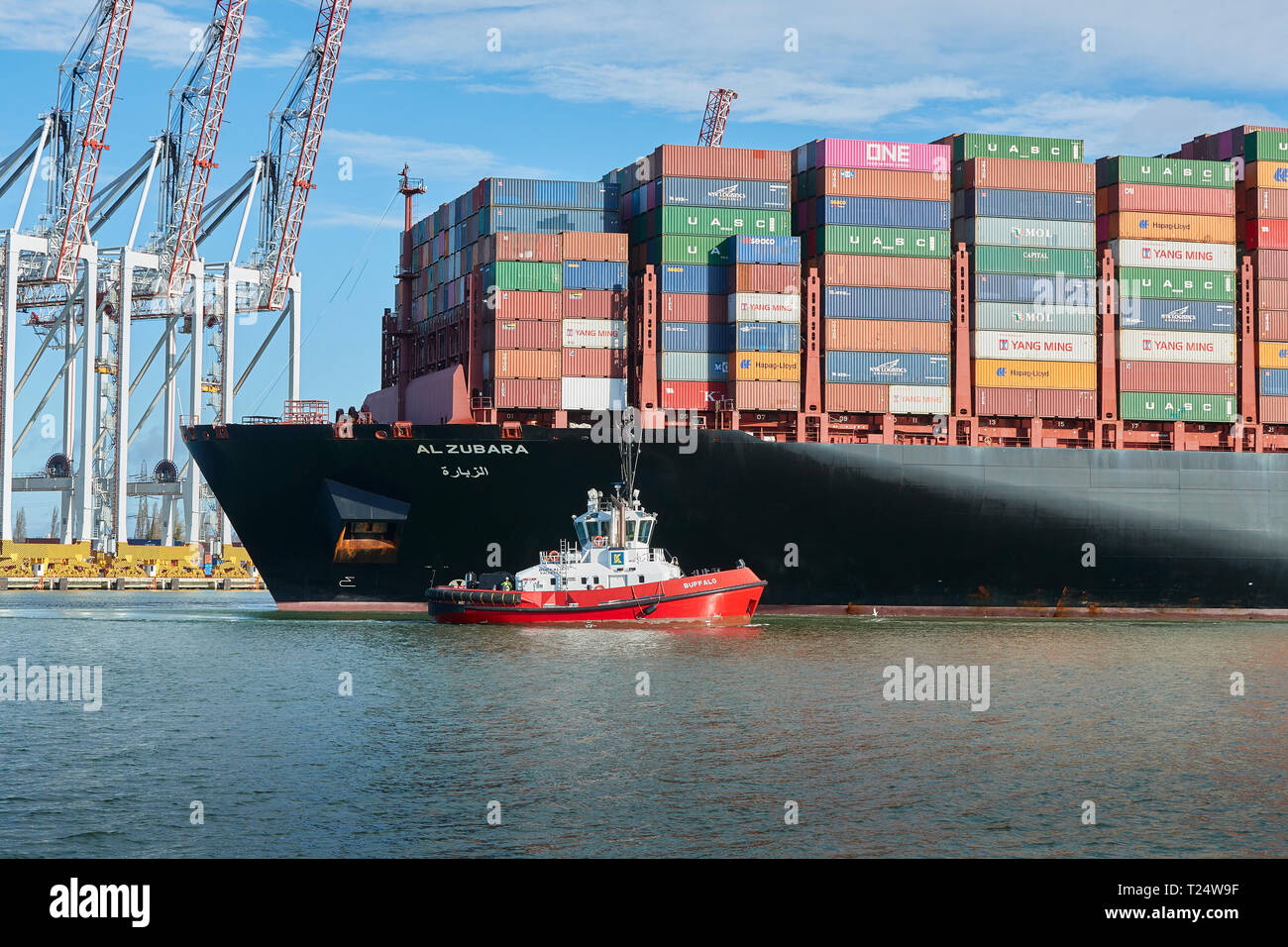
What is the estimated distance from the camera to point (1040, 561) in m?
57.1

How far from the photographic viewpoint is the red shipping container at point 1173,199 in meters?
60.6

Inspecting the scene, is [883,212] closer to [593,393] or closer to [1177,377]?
[593,393]

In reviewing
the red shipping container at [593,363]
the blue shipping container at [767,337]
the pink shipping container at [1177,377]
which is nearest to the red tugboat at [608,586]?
the red shipping container at [593,363]

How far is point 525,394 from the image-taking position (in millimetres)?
54938

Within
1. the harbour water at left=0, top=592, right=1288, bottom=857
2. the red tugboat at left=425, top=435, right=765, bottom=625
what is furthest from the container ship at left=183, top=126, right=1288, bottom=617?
the harbour water at left=0, top=592, right=1288, bottom=857

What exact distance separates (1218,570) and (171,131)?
274ft

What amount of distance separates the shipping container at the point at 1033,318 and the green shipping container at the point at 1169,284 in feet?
7.28

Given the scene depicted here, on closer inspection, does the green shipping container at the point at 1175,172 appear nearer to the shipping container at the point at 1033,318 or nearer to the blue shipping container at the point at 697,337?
the shipping container at the point at 1033,318

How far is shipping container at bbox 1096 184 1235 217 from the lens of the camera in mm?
60625

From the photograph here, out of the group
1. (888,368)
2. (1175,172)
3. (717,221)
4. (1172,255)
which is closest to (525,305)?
(717,221)

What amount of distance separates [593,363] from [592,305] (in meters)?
2.34

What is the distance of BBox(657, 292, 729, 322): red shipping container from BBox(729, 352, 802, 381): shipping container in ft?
6.47

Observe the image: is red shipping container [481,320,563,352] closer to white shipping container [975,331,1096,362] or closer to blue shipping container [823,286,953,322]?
blue shipping container [823,286,953,322]

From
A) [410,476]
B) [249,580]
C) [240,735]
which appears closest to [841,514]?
[410,476]
